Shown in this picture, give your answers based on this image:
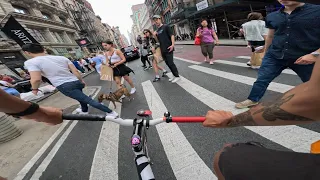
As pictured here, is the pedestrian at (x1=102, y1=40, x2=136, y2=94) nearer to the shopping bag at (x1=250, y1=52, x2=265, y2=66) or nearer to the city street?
the city street

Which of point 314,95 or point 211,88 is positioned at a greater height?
point 314,95

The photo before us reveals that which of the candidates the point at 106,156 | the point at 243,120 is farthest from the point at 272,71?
the point at 106,156

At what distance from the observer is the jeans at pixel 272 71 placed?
2.44 meters

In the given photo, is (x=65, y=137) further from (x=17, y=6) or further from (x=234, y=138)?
(x=17, y=6)

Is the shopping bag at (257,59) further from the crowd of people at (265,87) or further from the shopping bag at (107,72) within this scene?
the shopping bag at (107,72)

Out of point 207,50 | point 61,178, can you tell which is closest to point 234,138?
point 61,178

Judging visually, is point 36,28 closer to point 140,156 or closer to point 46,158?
point 46,158

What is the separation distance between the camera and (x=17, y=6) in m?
24.6

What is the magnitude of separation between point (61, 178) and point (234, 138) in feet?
8.87

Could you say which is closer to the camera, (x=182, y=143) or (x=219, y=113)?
(x=219, y=113)

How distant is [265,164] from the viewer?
31.1 inches

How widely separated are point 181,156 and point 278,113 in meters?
Answer: 1.83

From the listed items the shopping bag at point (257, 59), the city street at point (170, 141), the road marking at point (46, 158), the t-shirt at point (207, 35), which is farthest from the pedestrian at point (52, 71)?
the t-shirt at point (207, 35)

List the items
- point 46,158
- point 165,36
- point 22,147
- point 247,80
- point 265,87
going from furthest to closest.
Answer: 1. point 165,36
2. point 247,80
3. point 22,147
4. point 46,158
5. point 265,87
